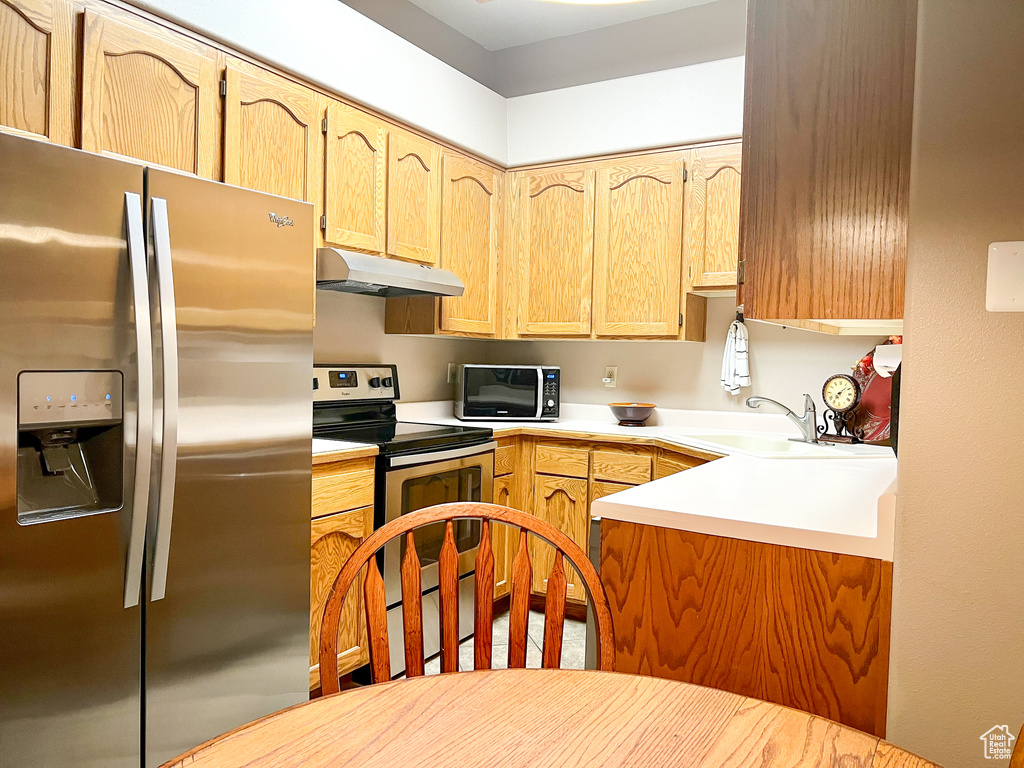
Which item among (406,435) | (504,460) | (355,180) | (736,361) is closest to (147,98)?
(355,180)

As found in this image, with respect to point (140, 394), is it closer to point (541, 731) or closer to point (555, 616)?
point (555, 616)

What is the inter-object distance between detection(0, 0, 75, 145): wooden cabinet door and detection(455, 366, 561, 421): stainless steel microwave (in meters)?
2.04

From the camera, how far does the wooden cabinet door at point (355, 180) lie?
2.71m

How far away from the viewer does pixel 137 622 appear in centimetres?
171

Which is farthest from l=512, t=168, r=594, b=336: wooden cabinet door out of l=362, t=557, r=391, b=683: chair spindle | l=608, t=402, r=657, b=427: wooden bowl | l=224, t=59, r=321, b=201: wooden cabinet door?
l=362, t=557, r=391, b=683: chair spindle

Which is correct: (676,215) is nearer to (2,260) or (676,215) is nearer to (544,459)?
(544,459)

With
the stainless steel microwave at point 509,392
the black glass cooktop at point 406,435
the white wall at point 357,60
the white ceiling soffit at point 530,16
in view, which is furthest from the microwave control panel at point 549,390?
the white ceiling soffit at point 530,16

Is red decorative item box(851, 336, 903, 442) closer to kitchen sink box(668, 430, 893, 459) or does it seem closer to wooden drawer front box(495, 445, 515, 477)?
kitchen sink box(668, 430, 893, 459)

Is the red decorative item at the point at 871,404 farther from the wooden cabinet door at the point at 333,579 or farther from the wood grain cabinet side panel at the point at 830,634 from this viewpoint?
the wooden cabinet door at the point at 333,579

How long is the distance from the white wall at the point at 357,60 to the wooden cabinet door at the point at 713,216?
3.17 feet

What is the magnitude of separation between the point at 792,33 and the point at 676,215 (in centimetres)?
196

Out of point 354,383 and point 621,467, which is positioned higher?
point 354,383

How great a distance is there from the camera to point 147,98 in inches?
82.5
